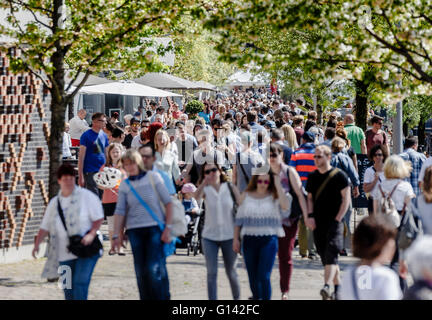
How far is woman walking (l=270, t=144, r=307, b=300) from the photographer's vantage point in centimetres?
931

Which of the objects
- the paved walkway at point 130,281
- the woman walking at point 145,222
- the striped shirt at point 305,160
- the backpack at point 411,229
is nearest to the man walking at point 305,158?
the striped shirt at point 305,160

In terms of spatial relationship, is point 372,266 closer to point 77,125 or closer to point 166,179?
point 166,179

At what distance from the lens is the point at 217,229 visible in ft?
28.2

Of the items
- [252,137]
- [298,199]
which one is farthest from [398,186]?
[252,137]

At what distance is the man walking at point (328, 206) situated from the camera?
30.6 ft

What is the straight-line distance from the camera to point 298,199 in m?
9.45

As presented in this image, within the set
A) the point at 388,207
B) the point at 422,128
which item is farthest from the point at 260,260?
the point at 422,128

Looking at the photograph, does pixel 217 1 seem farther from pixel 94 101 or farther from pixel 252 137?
pixel 94 101

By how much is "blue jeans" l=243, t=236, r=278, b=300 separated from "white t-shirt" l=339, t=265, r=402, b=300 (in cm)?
314

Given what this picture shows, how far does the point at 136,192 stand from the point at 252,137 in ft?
11.3

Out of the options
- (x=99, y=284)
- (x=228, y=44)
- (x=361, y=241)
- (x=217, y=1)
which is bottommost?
(x=99, y=284)

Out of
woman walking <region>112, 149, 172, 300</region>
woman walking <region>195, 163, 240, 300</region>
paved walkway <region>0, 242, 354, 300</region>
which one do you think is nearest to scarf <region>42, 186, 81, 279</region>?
woman walking <region>112, 149, 172, 300</region>

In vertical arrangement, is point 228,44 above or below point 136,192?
above

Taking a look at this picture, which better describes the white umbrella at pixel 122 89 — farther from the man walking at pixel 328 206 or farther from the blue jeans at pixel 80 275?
the blue jeans at pixel 80 275
